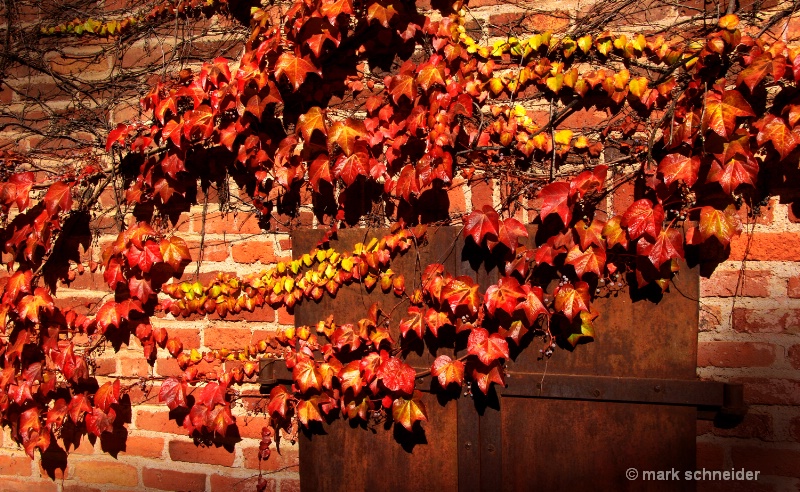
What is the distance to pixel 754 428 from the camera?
1834 mm

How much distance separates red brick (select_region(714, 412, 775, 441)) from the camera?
5.98 feet

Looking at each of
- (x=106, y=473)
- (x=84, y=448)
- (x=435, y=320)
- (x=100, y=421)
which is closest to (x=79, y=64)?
(x=100, y=421)

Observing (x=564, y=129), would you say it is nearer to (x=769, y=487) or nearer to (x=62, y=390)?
(x=769, y=487)

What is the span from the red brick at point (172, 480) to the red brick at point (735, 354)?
1.80 m

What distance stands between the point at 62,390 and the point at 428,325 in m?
1.49

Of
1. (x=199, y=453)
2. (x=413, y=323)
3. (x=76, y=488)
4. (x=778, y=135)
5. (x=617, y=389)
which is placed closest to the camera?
(x=778, y=135)

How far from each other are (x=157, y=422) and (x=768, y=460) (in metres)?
2.08

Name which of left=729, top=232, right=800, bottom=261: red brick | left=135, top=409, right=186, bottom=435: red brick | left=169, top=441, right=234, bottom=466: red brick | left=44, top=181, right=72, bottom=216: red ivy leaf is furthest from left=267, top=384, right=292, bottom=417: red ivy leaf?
left=729, top=232, right=800, bottom=261: red brick

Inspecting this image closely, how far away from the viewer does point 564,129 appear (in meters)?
1.95

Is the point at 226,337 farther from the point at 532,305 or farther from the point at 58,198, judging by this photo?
the point at 532,305

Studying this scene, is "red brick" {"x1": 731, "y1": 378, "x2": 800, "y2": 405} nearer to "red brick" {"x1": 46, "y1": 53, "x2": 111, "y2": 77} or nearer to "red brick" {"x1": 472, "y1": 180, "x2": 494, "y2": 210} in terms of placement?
"red brick" {"x1": 472, "y1": 180, "x2": 494, "y2": 210}

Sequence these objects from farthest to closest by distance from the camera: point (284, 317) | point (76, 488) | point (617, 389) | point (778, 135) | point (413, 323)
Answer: point (76, 488) < point (284, 317) < point (413, 323) < point (617, 389) < point (778, 135)

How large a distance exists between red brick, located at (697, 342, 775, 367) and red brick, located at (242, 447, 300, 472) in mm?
1402

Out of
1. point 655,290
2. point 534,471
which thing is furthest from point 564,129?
point 534,471
